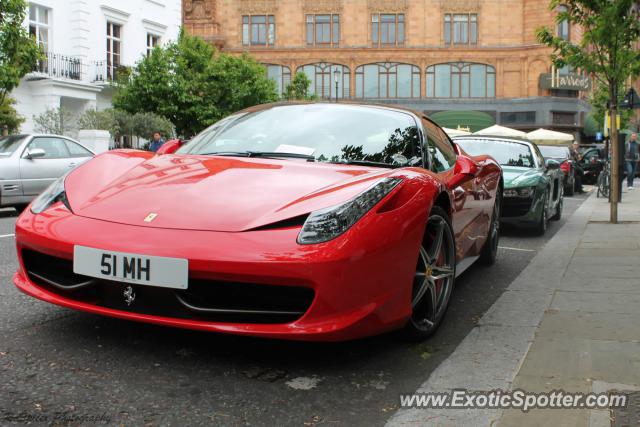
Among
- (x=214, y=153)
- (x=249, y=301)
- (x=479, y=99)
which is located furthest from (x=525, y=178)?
(x=479, y=99)

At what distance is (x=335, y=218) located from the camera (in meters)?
2.97

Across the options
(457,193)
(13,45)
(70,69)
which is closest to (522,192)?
(457,193)

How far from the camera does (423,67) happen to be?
52.5m

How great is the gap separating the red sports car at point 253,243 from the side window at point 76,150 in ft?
30.0

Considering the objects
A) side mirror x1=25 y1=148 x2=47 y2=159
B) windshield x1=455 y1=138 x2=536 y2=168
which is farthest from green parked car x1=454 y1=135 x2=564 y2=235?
side mirror x1=25 y1=148 x2=47 y2=159

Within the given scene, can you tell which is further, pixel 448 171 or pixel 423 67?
pixel 423 67

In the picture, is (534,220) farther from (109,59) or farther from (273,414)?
(109,59)

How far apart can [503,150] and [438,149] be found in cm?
559

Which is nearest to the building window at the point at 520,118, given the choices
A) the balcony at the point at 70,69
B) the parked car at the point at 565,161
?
the balcony at the point at 70,69

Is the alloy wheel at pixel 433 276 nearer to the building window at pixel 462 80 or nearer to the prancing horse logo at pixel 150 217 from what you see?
the prancing horse logo at pixel 150 217

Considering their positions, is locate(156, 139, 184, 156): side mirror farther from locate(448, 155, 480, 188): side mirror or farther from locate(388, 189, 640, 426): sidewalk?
locate(388, 189, 640, 426): sidewalk

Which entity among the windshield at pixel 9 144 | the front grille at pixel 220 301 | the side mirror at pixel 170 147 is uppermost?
the windshield at pixel 9 144

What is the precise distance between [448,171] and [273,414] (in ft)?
7.81

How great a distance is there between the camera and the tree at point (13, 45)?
16.4 metres
